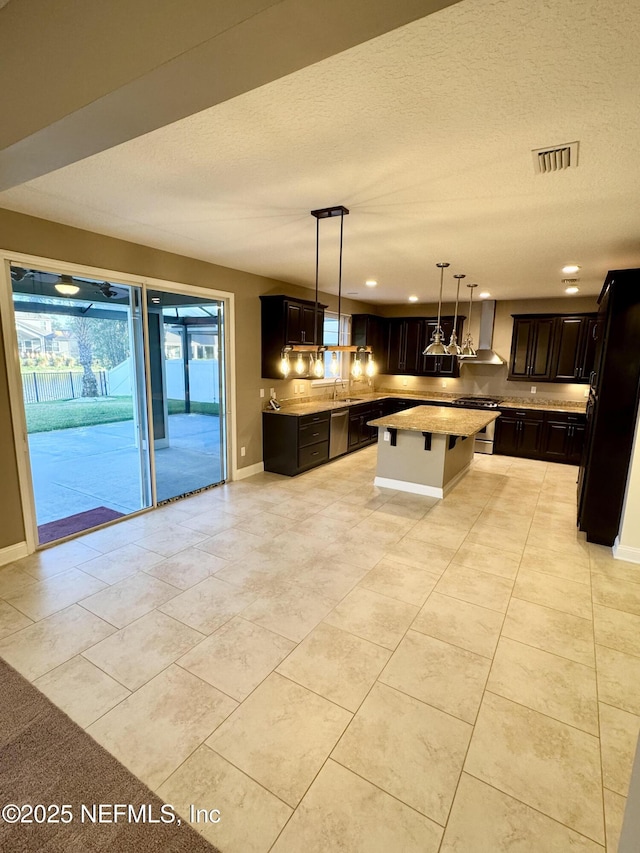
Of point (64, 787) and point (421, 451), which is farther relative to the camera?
point (421, 451)

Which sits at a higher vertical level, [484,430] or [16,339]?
[16,339]

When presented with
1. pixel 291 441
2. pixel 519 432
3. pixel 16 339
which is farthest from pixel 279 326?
pixel 519 432

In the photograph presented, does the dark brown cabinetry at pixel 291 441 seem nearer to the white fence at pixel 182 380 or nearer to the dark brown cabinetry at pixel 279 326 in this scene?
the dark brown cabinetry at pixel 279 326

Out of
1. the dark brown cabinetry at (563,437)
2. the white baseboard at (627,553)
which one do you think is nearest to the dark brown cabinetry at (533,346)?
the dark brown cabinetry at (563,437)

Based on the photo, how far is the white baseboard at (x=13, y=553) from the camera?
10.7ft

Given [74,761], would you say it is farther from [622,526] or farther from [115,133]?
[622,526]

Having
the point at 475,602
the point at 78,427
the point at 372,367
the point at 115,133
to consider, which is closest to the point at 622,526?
the point at 475,602

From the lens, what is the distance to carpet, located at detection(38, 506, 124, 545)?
12.6 ft

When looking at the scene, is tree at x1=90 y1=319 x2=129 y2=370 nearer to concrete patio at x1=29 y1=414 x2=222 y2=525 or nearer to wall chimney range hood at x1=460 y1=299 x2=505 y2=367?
concrete patio at x1=29 y1=414 x2=222 y2=525

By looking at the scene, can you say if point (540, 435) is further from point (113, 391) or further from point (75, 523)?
point (75, 523)

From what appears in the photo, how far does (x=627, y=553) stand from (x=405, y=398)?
198 inches

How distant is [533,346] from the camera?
6.94m

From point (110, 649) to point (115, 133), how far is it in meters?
2.60

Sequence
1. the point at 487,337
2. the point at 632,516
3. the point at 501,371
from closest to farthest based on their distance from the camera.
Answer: the point at 632,516, the point at 487,337, the point at 501,371
